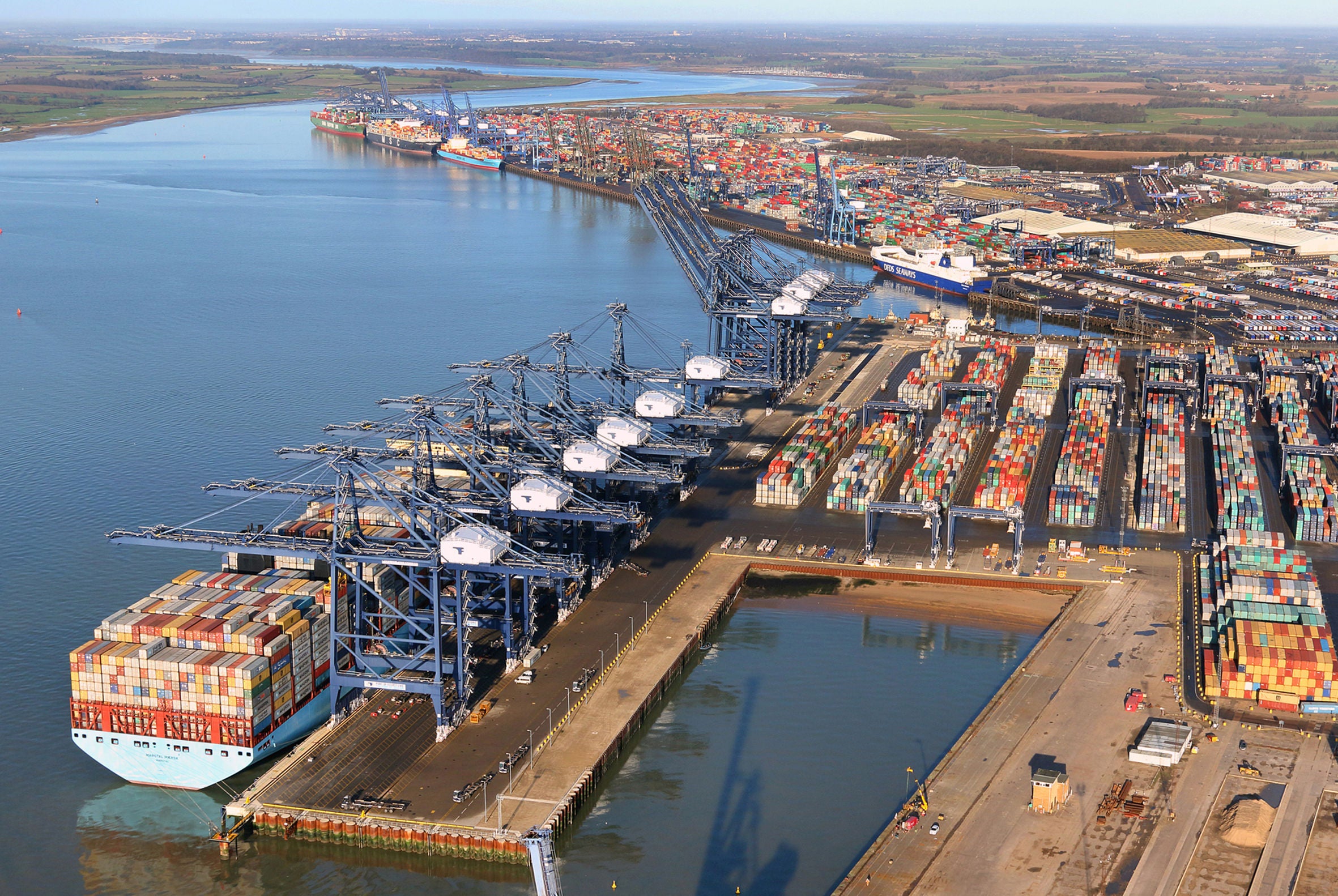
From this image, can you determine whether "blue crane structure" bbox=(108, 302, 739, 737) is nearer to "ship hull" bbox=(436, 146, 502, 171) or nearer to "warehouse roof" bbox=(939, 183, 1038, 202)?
"warehouse roof" bbox=(939, 183, 1038, 202)

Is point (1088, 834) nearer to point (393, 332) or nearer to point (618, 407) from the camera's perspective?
point (618, 407)

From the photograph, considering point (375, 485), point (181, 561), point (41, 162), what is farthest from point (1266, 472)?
point (41, 162)

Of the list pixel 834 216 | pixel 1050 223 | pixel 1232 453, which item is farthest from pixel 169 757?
pixel 1050 223

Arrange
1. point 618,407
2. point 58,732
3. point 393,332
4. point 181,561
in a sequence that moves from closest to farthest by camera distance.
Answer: point 58,732, point 181,561, point 618,407, point 393,332

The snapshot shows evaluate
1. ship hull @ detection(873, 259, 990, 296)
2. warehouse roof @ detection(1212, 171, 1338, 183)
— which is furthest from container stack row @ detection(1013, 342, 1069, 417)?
warehouse roof @ detection(1212, 171, 1338, 183)

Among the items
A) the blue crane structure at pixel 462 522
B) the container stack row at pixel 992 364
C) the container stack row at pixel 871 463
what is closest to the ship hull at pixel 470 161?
the container stack row at pixel 992 364

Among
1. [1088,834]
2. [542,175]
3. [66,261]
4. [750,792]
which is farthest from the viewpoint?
[542,175]
